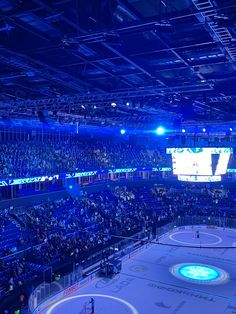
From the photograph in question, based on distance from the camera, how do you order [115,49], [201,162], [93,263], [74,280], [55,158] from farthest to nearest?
1. [55,158]
2. [201,162]
3. [93,263]
4. [74,280]
5. [115,49]

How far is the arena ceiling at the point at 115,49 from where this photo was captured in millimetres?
7887

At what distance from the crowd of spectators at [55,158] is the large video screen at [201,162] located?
12.8 m

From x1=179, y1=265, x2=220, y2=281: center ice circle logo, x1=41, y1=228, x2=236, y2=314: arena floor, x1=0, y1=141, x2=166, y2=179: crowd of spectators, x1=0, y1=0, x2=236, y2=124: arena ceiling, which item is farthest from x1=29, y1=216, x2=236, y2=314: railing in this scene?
x1=0, y1=0, x2=236, y2=124: arena ceiling

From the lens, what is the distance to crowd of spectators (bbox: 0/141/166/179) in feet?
104

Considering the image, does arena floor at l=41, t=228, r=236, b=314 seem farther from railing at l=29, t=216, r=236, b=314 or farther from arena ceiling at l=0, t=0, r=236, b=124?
arena ceiling at l=0, t=0, r=236, b=124

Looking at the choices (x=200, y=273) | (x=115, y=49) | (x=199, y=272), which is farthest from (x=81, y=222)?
(x=115, y=49)

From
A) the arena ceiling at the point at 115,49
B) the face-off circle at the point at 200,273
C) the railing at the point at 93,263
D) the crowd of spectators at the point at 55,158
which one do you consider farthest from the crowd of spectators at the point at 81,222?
the arena ceiling at the point at 115,49

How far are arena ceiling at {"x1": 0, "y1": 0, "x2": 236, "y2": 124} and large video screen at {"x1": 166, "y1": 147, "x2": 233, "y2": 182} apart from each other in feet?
37.9

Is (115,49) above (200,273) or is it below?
above

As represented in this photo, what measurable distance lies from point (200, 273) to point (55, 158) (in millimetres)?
20918

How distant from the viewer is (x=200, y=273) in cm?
2494

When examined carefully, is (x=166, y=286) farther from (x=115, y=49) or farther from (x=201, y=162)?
(x=115, y=49)

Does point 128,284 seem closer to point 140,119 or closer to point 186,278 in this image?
point 186,278

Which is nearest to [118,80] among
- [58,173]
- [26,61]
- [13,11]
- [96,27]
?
[26,61]
